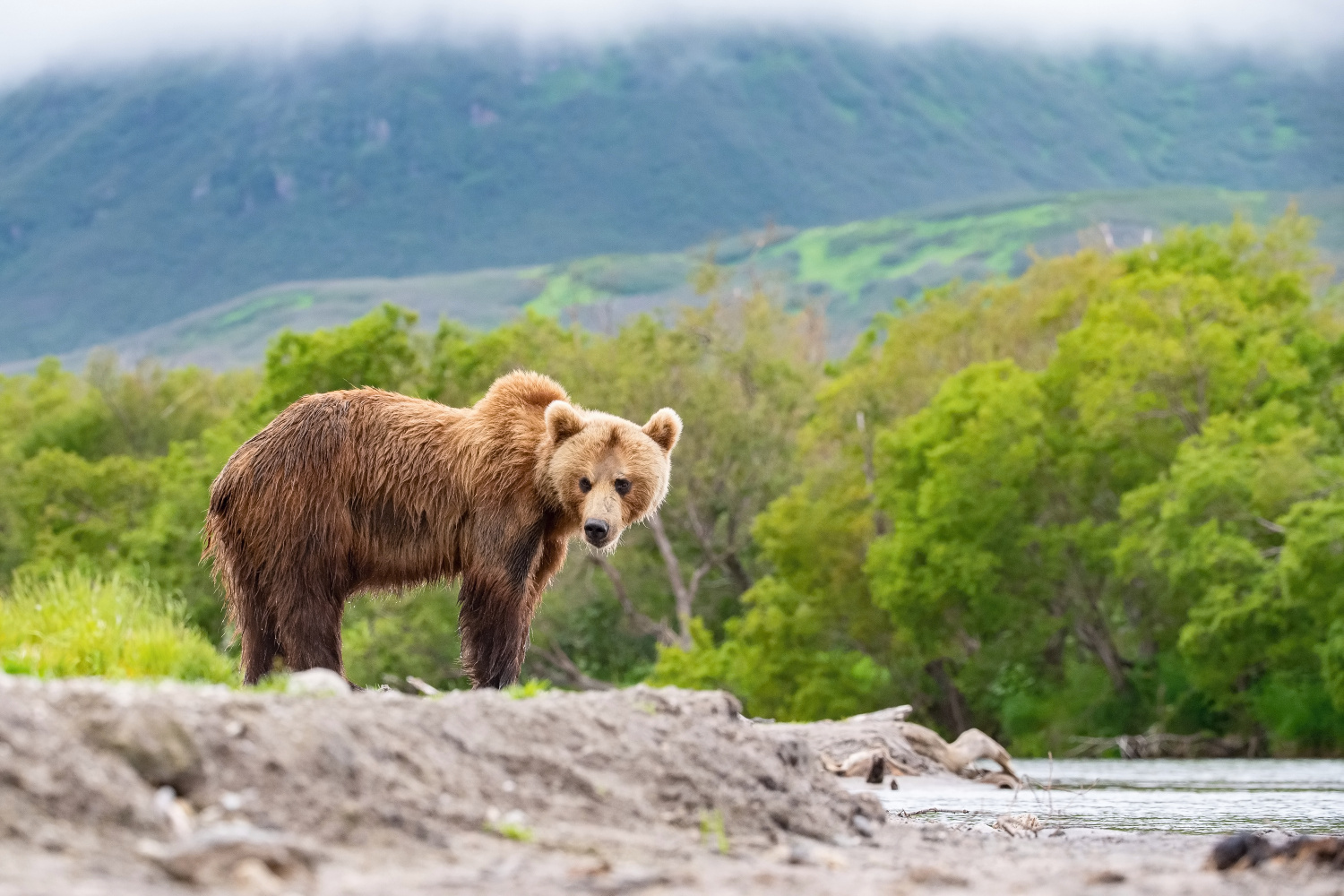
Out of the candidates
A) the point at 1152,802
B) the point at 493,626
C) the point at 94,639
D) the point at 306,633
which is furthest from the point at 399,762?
the point at 1152,802

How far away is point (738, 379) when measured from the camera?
208ft

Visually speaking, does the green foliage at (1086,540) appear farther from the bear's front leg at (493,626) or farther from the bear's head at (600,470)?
the bear's front leg at (493,626)

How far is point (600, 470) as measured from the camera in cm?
1209

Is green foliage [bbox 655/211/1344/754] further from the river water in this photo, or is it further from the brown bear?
the brown bear

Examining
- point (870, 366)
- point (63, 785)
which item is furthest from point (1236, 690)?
point (63, 785)

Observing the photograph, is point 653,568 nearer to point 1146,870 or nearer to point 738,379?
point 738,379

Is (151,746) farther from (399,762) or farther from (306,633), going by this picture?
(306,633)

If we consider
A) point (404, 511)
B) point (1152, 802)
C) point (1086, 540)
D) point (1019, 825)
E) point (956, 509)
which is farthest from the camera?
point (956, 509)

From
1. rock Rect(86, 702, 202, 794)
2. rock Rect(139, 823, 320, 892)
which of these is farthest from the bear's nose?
rock Rect(139, 823, 320, 892)

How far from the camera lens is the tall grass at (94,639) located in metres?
11.2

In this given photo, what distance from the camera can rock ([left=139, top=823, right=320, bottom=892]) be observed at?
6223 millimetres

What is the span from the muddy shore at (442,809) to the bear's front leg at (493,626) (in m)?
2.90

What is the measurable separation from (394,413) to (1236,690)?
33713 millimetres

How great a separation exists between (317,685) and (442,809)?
1384 millimetres
